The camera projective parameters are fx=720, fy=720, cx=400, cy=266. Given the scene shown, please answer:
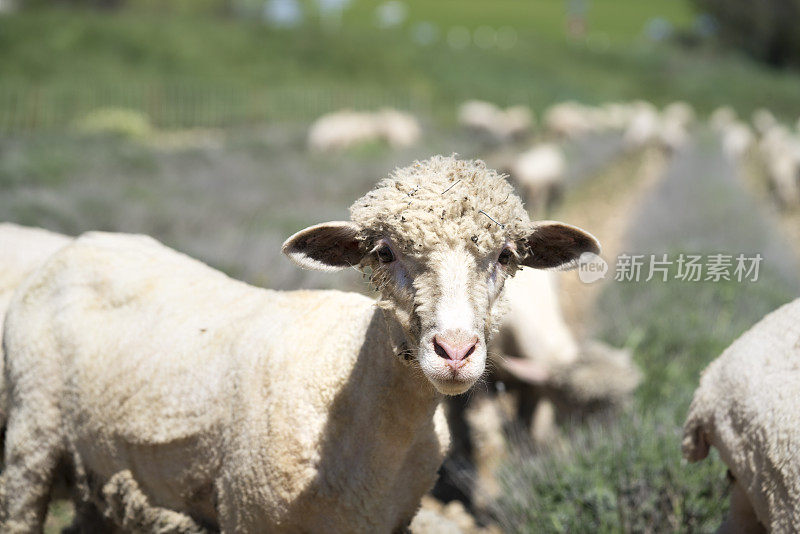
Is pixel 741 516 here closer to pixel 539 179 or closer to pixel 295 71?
pixel 539 179

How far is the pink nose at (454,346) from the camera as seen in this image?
213 cm

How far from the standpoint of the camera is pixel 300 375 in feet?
9.05

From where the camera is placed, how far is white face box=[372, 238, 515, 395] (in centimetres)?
216

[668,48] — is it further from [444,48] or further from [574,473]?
[574,473]

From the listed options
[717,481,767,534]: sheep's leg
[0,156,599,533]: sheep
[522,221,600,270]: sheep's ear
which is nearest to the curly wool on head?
[0,156,599,533]: sheep

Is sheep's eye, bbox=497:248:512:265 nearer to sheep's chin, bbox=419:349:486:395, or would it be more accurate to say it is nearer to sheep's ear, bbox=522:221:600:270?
sheep's ear, bbox=522:221:600:270

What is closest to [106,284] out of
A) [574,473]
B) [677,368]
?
[574,473]

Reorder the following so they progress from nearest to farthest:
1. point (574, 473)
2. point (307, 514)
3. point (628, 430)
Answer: point (307, 514)
point (574, 473)
point (628, 430)

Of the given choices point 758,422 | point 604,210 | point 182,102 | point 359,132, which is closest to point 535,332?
point 758,422

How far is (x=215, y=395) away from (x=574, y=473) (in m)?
2.40

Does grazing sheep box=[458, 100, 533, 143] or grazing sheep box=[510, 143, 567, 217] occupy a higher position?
grazing sheep box=[458, 100, 533, 143]

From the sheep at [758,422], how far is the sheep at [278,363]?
0.95 meters

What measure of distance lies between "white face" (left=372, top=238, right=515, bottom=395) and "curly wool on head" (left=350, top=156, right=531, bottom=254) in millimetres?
46

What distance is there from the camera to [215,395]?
114 inches
